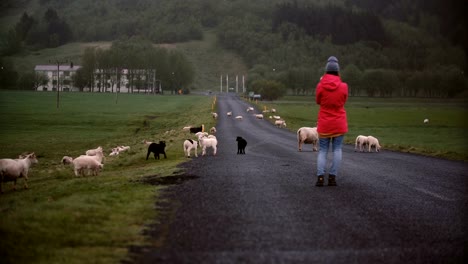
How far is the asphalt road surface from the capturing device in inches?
305

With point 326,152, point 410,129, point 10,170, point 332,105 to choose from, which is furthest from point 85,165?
point 410,129

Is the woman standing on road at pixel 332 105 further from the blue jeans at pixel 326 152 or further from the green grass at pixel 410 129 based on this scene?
the green grass at pixel 410 129

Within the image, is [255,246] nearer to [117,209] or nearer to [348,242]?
[348,242]

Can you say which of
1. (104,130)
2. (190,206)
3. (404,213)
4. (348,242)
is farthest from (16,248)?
(104,130)

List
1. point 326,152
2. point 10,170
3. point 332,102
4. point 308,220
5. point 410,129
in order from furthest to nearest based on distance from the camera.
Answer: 1. point 410,129
2. point 10,170
3. point 326,152
4. point 332,102
5. point 308,220

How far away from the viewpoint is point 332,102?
1373 centimetres

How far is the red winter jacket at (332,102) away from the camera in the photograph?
13.8m

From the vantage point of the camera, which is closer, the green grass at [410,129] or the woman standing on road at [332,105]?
the woman standing on road at [332,105]

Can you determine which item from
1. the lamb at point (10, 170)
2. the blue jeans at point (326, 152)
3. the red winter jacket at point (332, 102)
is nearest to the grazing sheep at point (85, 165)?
the lamb at point (10, 170)

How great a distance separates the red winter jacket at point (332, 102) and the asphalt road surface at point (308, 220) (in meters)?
1.43

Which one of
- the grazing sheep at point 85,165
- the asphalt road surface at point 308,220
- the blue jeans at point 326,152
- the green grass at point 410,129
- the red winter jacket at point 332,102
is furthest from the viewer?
the green grass at point 410,129

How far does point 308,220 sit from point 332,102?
4610mm

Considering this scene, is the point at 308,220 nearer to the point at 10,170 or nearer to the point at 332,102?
the point at 332,102

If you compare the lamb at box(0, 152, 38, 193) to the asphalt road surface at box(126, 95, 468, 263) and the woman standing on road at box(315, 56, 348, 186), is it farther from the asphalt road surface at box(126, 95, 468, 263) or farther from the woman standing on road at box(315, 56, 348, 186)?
the woman standing on road at box(315, 56, 348, 186)
